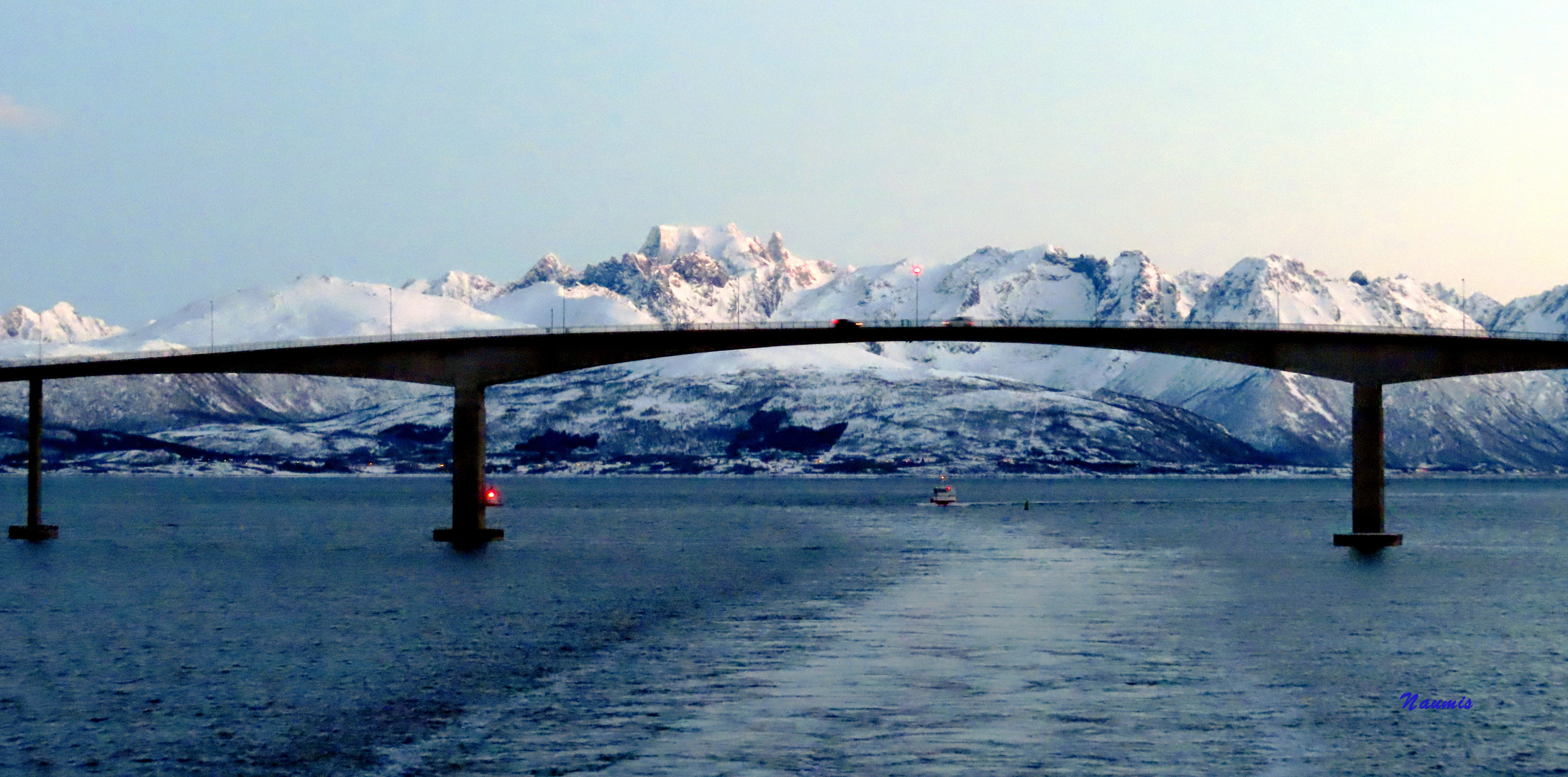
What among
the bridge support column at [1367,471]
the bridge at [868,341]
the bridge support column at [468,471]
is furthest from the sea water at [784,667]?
the bridge at [868,341]

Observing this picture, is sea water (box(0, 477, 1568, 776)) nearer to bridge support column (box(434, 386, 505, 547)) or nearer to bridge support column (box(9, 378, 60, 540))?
bridge support column (box(434, 386, 505, 547))

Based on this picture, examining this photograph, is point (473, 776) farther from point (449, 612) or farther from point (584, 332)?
point (584, 332)

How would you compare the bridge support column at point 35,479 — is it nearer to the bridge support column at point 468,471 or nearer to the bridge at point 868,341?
the bridge at point 868,341

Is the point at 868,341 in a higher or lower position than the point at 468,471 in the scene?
higher

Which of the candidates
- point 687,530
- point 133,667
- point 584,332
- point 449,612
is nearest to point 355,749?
point 133,667

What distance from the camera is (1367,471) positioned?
116 m

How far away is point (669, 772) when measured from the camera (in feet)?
133

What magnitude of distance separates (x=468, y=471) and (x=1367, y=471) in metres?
55.7

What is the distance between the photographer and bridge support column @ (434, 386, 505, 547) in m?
114

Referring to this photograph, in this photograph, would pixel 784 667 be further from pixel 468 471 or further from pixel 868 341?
pixel 468 471

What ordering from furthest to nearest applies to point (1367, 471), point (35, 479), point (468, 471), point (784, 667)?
1. point (35, 479)
2. point (468, 471)
3. point (1367, 471)
4. point (784, 667)
